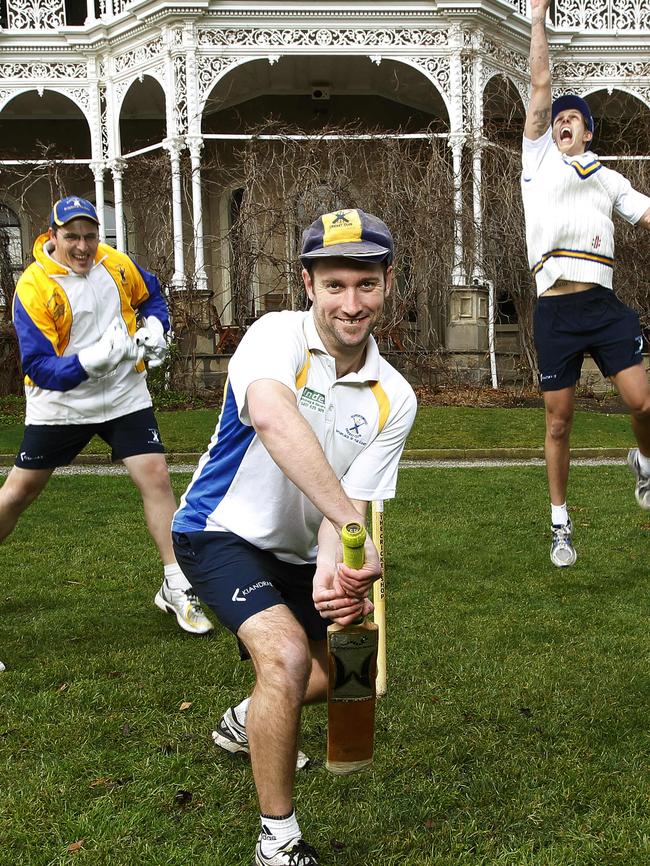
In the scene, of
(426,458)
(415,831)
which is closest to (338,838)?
(415,831)

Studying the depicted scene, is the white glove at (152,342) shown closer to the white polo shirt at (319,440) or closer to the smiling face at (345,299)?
the white polo shirt at (319,440)

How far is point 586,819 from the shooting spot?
2.90 m

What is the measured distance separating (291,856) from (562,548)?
371cm

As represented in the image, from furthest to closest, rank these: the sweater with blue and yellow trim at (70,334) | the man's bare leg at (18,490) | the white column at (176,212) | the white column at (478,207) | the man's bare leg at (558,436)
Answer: the white column at (176,212)
the white column at (478,207)
the man's bare leg at (558,436)
the man's bare leg at (18,490)
the sweater with blue and yellow trim at (70,334)

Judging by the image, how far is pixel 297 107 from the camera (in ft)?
72.4

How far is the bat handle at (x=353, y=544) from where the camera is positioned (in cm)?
235

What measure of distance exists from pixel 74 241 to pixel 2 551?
104 inches

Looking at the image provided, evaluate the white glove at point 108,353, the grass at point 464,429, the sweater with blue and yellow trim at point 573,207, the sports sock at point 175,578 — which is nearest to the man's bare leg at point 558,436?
the sweater with blue and yellow trim at point 573,207

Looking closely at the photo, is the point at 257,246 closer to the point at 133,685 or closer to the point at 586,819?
the point at 133,685

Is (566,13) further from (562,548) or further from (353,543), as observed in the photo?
(353,543)

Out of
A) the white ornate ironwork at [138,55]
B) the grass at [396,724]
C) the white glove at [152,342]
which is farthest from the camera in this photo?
the white ornate ironwork at [138,55]

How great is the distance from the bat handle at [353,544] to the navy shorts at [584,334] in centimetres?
366

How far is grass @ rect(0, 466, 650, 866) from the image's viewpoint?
→ 9.33 feet

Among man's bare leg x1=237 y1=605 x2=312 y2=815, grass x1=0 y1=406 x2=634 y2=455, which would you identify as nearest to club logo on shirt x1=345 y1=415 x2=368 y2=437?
man's bare leg x1=237 y1=605 x2=312 y2=815
